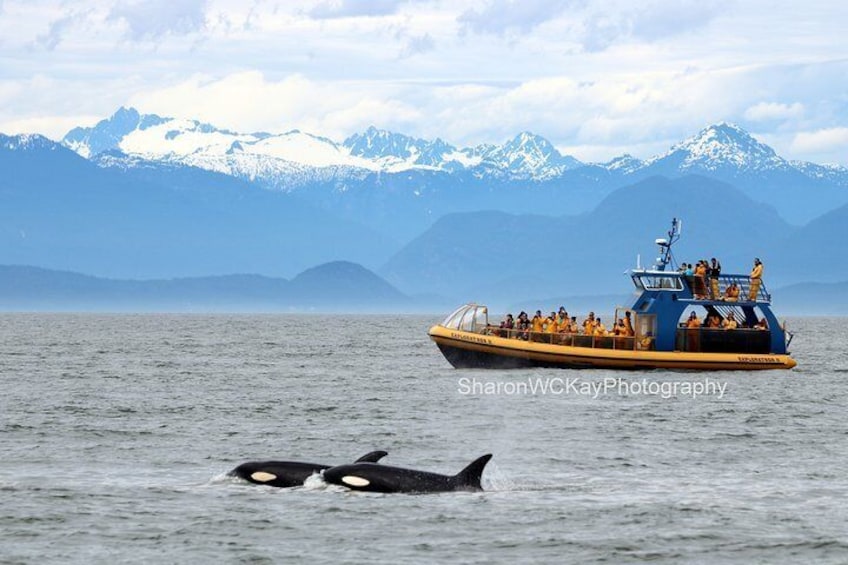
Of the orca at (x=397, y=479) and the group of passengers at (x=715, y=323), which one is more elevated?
the group of passengers at (x=715, y=323)

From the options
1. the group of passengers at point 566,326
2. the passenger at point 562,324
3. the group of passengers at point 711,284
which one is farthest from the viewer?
the group of passengers at point 711,284

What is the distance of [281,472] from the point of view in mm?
28516

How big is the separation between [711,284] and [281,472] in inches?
1425

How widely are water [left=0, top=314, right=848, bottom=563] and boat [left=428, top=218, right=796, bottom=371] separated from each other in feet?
2.65

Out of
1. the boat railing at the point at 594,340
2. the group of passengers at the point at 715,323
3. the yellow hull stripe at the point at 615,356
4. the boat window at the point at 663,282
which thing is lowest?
the yellow hull stripe at the point at 615,356

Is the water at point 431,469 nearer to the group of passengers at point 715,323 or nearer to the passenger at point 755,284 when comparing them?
the group of passengers at point 715,323

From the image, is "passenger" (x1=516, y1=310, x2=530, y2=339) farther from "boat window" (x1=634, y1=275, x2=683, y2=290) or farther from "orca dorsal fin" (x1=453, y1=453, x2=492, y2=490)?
"orca dorsal fin" (x1=453, y1=453, x2=492, y2=490)

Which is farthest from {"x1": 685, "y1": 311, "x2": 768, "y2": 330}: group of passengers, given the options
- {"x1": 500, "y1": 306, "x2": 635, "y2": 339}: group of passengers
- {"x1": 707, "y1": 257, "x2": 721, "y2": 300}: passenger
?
{"x1": 500, "y1": 306, "x2": 635, "y2": 339}: group of passengers

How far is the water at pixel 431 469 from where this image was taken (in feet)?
80.5

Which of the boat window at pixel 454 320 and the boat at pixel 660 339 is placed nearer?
the boat at pixel 660 339

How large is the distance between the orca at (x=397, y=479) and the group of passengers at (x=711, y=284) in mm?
34210

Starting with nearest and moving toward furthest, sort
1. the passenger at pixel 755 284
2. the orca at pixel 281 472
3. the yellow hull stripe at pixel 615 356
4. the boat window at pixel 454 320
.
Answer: the orca at pixel 281 472
the yellow hull stripe at pixel 615 356
the passenger at pixel 755 284
the boat window at pixel 454 320

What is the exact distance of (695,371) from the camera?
200 ft

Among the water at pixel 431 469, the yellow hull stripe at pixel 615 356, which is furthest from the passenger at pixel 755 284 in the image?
the water at pixel 431 469
